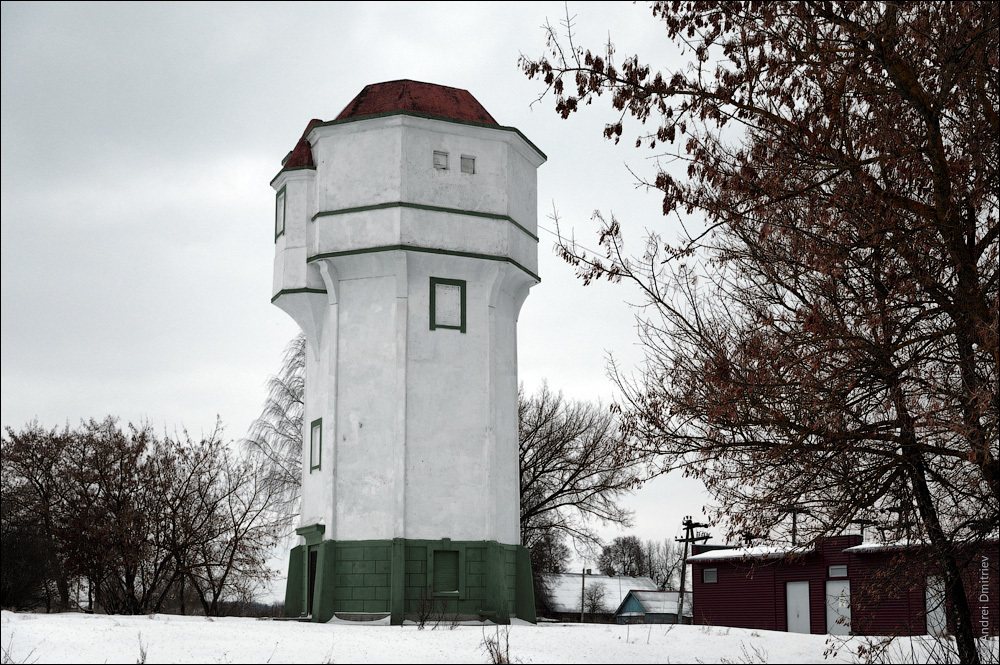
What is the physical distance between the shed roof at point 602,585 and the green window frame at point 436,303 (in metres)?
45.6

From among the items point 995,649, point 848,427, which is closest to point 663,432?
point 848,427

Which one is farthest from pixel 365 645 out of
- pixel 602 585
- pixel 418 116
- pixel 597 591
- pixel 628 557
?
pixel 628 557

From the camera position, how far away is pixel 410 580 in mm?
20641

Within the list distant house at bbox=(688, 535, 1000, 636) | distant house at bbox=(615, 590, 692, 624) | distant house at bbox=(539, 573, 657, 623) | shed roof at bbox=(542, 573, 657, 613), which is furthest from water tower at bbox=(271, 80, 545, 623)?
shed roof at bbox=(542, 573, 657, 613)

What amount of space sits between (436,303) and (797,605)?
19.4 m

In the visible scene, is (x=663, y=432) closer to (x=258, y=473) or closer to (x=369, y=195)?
(x=369, y=195)

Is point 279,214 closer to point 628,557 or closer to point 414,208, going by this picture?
point 414,208

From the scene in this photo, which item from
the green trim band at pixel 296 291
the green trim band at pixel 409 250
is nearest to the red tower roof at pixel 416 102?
the green trim band at pixel 409 250

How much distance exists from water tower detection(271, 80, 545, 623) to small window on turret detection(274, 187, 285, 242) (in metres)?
0.66

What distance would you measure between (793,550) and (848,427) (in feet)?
4.86

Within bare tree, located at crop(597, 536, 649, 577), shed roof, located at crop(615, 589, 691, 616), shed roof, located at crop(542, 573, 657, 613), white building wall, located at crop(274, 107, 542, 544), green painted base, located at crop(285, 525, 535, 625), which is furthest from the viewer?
bare tree, located at crop(597, 536, 649, 577)

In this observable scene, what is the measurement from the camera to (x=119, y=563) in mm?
30297

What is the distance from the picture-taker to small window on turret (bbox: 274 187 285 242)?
24.3 m

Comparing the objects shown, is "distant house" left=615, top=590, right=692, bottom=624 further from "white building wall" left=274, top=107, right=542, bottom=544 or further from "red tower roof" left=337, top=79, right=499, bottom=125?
"red tower roof" left=337, top=79, right=499, bottom=125
